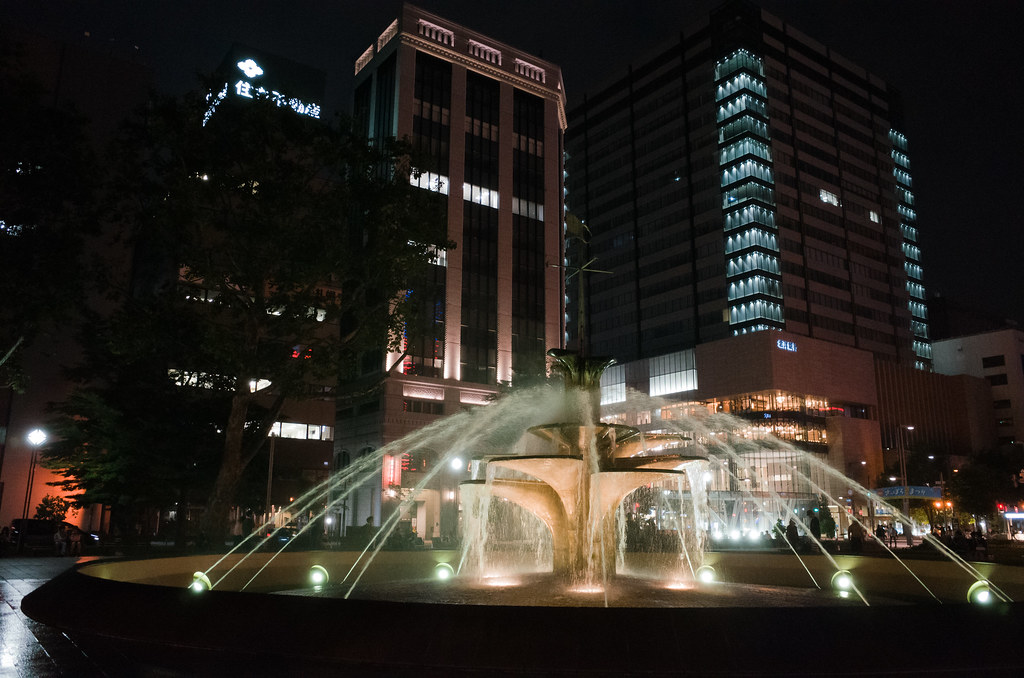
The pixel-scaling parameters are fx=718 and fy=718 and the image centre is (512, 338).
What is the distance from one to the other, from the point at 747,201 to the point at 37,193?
3371 inches

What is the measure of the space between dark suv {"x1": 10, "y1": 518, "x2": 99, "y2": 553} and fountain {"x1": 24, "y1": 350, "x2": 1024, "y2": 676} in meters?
19.7

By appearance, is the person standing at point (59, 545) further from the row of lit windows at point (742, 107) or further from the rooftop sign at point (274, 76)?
the row of lit windows at point (742, 107)

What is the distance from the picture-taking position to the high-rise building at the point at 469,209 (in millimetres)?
59188

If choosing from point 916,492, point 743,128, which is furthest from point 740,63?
point 916,492

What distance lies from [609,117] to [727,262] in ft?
119

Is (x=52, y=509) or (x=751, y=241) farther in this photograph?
(x=751, y=241)

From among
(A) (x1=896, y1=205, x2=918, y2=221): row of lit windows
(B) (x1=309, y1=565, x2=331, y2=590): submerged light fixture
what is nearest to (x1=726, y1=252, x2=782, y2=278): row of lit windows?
(A) (x1=896, y1=205, x2=918, y2=221): row of lit windows

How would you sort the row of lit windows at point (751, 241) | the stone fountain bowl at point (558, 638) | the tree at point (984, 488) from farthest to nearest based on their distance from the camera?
the row of lit windows at point (751, 241)
the tree at point (984, 488)
the stone fountain bowl at point (558, 638)

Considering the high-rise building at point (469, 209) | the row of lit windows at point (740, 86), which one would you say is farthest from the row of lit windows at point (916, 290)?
the high-rise building at point (469, 209)

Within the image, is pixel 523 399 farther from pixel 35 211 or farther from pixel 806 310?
pixel 806 310

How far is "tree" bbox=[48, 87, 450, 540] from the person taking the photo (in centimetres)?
2053

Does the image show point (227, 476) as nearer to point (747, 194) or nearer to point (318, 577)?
point (318, 577)

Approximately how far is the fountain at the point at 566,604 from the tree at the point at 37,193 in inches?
387

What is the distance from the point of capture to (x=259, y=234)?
20500 mm
